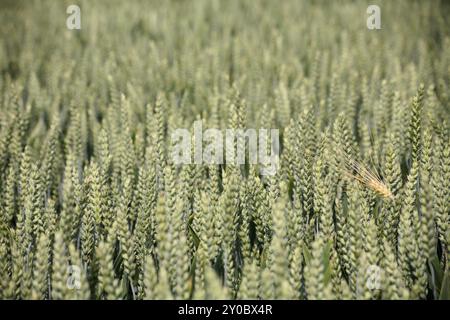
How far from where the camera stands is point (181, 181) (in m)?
1.21

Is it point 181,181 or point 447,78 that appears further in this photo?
point 447,78

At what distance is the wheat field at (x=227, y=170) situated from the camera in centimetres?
91

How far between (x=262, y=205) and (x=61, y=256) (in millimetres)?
472

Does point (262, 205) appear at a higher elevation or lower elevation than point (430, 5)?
lower

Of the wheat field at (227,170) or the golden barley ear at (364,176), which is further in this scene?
the golden barley ear at (364,176)

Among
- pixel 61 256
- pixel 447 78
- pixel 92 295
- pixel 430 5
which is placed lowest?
pixel 92 295

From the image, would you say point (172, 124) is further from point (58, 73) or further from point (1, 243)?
point (58, 73)

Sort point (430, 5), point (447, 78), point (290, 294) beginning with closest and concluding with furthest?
point (290, 294), point (447, 78), point (430, 5)

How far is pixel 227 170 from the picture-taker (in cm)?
125

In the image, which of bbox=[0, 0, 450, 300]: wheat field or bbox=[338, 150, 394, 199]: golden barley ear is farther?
bbox=[338, 150, 394, 199]: golden barley ear

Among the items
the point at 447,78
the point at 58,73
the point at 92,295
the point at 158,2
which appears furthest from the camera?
the point at 158,2

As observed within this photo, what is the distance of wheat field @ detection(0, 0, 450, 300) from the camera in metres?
0.91

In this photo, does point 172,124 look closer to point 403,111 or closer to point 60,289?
point 403,111

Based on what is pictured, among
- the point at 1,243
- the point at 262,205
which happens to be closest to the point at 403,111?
the point at 262,205
